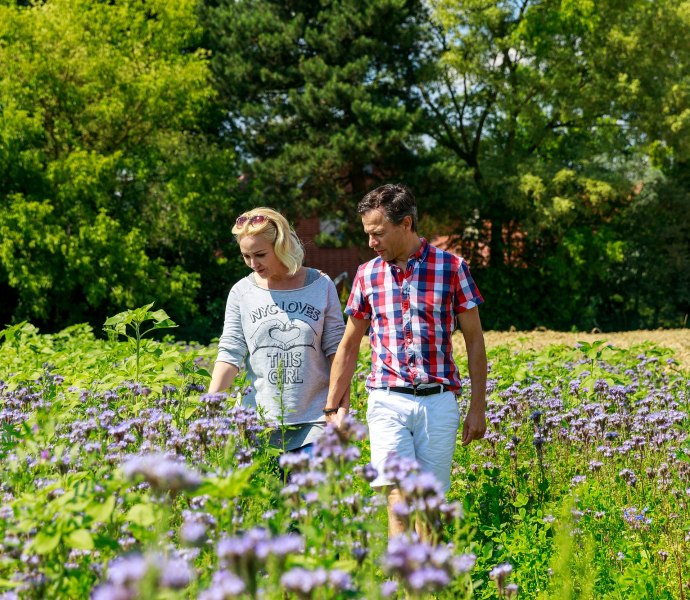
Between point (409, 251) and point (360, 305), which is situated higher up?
point (409, 251)

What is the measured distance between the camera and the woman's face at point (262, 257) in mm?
4199

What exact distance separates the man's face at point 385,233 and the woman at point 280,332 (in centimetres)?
52

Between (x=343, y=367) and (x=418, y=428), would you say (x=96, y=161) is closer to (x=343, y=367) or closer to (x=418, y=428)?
(x=343, y=367)

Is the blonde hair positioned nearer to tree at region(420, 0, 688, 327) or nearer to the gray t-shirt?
the gray t-shirt

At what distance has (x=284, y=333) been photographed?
14.1 ft

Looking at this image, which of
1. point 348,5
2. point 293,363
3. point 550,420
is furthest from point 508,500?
point 348,5

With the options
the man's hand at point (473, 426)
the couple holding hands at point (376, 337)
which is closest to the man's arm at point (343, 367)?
the couple holding hands at point (376, 337)

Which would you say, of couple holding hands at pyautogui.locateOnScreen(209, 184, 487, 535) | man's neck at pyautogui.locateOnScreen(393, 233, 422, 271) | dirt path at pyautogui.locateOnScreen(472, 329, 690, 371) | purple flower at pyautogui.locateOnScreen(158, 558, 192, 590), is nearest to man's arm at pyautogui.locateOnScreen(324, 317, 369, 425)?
couple holding hands at pyautogui.locateOnScreen(209, 184, 487, 535)

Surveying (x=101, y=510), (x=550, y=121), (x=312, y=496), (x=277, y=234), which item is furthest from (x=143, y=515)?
(x=550, y=121)

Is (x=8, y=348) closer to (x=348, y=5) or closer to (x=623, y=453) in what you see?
(x=623, y=453)

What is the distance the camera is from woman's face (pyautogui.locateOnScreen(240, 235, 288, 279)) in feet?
13.8

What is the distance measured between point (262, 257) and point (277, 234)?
139 mm

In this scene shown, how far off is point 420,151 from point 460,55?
12.4 feet

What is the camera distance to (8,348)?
8477 mm
